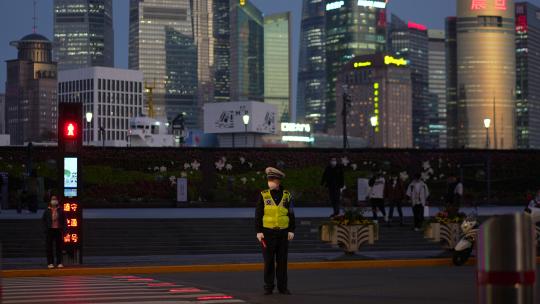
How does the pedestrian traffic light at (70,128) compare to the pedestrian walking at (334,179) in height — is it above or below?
above

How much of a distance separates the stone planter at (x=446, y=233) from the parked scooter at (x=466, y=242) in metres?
1.55

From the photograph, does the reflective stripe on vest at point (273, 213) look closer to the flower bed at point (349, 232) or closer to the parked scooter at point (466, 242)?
the parked scooter at point (466, 242)

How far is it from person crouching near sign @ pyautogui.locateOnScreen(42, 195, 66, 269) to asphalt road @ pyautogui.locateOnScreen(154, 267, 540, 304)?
3.07m

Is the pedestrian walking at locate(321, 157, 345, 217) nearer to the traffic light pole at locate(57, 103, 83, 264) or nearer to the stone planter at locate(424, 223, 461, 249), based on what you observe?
the stone planter at locate(424, 223, 461, 249)

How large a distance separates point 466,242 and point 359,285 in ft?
19.7

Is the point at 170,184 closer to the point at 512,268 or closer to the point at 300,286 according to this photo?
the point at 300,286

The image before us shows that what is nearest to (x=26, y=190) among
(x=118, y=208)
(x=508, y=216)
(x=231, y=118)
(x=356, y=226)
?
(x=118, y=208)

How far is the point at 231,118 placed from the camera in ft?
551

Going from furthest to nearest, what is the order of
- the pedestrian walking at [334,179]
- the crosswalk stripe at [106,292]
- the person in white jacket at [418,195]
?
the pedestrian walking at [334,179] < the person in white jacket at [418,195] < the crosswalk stripe at [106,292]

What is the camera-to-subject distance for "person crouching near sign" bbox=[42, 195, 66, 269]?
70.9ft

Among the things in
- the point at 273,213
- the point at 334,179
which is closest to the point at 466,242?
the point at 273,213

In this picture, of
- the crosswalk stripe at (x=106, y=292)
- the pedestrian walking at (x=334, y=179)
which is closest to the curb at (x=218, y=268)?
the crosswalk stripe at (x=106, y=292)

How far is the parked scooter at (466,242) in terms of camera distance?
21.6m

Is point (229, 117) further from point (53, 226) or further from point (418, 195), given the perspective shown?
point (53, 226)
